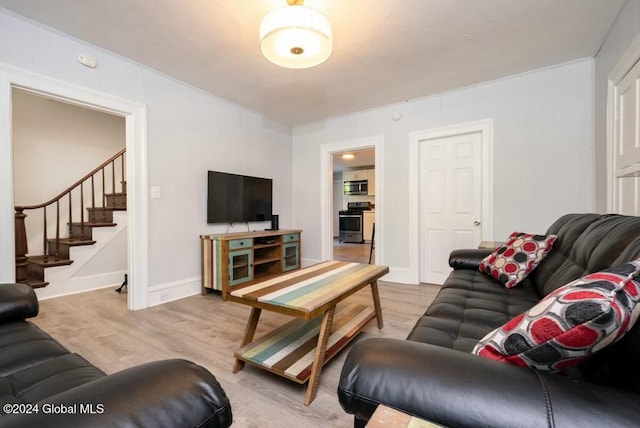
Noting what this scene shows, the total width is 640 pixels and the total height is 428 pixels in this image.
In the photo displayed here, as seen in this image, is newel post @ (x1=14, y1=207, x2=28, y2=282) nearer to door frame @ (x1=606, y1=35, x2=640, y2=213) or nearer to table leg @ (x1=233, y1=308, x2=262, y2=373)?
table leg @ (x1=233, y1=308, x2=262, y2=373)

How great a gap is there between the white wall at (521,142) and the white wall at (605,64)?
0.50 feet

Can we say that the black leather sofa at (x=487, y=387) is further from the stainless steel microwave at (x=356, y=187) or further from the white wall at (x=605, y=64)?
the stainless steel microwave at (x=356, y=187)

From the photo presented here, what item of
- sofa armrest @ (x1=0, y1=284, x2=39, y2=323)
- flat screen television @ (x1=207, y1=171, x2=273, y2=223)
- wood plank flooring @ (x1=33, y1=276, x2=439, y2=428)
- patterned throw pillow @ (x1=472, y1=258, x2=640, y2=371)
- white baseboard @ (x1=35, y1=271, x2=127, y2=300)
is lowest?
wood plank flooring @ (x1=33, y1=276, x2=439, y2=428)

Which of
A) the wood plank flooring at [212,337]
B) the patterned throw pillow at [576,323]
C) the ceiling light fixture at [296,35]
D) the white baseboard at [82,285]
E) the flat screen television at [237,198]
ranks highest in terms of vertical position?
the ceiling light fixture at [296,35]

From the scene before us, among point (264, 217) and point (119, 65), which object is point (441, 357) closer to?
point (119, 65)

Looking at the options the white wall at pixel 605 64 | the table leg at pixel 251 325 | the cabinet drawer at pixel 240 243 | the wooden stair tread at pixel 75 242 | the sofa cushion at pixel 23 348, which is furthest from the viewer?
the wooden stair tread at pixel 75 242

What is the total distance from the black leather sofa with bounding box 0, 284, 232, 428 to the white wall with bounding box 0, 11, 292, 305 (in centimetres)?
A: 192

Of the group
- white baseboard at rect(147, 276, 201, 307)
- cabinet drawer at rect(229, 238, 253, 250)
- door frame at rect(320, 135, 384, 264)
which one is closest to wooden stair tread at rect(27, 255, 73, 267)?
white baseboard at rect(147, 276, 201, 307)

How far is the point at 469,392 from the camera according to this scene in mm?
562

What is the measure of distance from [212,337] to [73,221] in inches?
138

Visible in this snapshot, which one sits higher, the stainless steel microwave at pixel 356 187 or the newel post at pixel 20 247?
the stainless steel microwave at pixel 356 187

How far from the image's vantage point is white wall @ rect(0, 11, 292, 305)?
2.21 meters

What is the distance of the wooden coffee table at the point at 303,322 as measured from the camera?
4.96 ft

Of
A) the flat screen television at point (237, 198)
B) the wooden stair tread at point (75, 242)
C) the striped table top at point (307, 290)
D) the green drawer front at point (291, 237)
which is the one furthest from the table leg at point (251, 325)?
the wooden stair tread at point (75, 242)
